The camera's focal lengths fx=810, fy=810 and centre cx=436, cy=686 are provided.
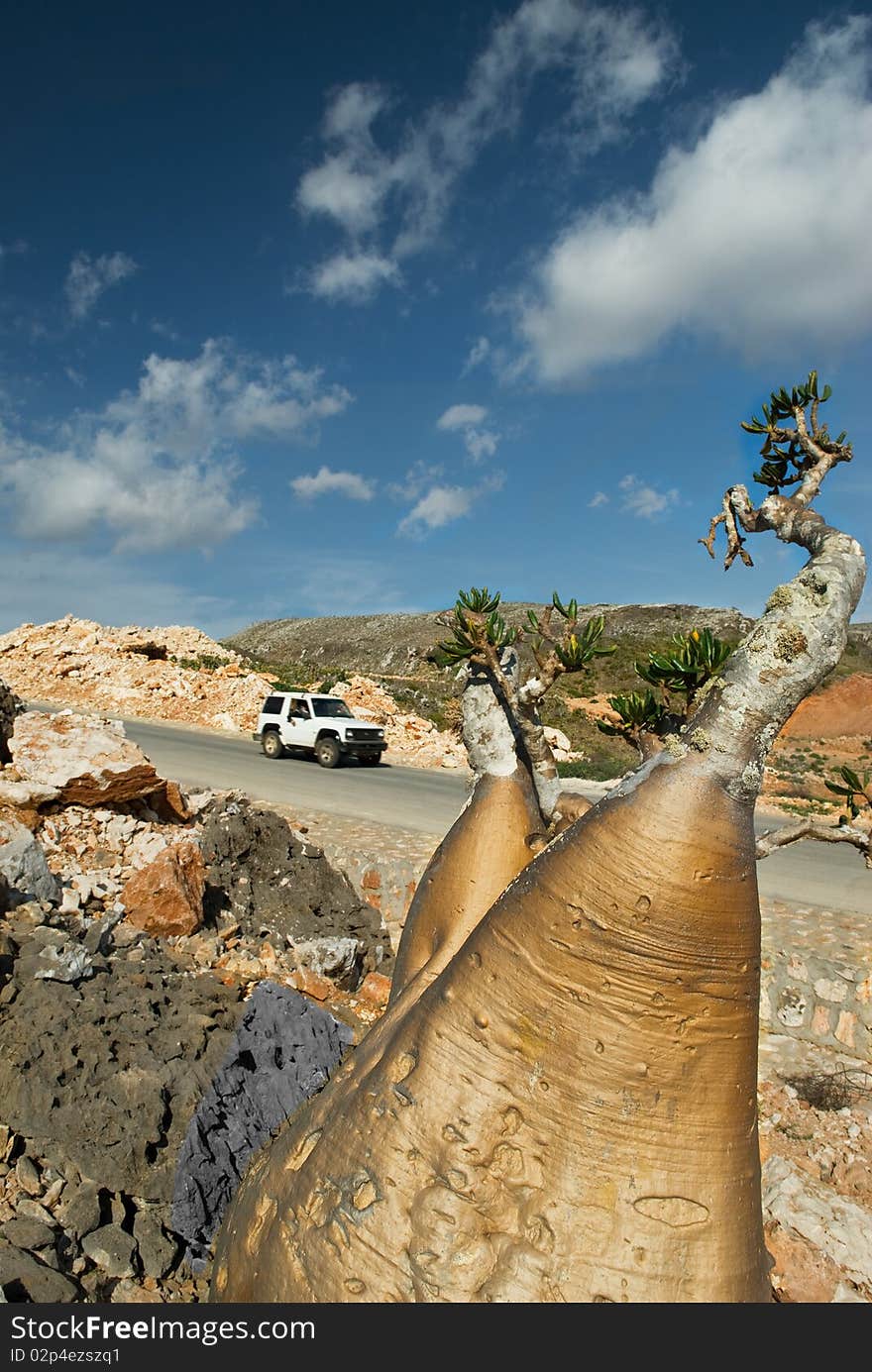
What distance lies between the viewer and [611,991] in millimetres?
1928

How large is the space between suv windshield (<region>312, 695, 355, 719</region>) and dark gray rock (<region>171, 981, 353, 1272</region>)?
1600 centimetres

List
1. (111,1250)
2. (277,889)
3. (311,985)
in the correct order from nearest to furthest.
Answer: (111,1250), (311,985), (277,889)

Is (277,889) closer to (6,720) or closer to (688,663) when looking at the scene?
(6,720)

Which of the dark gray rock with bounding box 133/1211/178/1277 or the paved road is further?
the paved road

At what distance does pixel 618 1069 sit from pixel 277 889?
25.1 feet

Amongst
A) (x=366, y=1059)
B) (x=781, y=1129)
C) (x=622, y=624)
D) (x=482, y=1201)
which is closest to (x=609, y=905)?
(x=482, y=1201)

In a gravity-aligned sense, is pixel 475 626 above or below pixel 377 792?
above

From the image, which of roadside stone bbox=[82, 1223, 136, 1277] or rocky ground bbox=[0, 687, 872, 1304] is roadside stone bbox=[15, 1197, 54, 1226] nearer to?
rocky ground bbox=[0, 687, 872, 1304]

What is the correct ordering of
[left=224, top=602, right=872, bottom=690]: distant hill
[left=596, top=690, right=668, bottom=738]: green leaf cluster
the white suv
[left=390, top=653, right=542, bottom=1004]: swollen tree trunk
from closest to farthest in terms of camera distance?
1. [left=596, top=690, right=668, bottom=738]: green leaf cluster
2. [left=390, top=653, right=542, bottom=1004]: swollen tree trunk
3. the white suv
4. [left=224, top=602, right=872, bottom=690]: distant hill

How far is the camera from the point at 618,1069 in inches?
75.9

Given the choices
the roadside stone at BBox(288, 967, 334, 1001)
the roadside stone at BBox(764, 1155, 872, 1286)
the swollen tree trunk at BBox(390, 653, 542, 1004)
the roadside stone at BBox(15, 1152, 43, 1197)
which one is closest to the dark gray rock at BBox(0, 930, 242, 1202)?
the roadside stone at BBox(15, 1152, 43, 1197)

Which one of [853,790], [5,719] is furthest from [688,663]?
[5,719]

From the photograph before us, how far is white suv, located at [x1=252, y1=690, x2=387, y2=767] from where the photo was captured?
1959 cm
